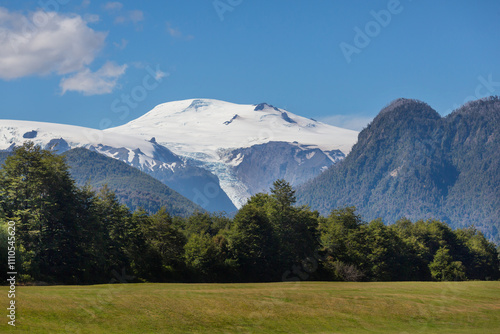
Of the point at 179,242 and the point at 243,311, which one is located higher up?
the point at 179,242

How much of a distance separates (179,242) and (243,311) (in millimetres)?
60614

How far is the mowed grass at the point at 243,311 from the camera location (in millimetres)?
45219

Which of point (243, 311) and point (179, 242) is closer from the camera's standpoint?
point (243, 311)

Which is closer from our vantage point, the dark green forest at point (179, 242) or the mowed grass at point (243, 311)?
the mowed grass at point (243, 311)

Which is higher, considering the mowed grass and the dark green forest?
the dark green forest

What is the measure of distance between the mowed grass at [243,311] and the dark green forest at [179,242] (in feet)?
70.5

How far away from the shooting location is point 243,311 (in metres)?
54.2

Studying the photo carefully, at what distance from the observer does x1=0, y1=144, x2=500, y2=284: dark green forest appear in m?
83.4

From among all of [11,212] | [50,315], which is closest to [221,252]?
[11,212]

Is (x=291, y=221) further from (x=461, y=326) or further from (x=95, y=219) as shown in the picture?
(x=461, y=326)

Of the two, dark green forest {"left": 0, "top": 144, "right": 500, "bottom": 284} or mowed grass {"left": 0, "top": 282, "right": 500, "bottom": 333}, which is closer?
mowed grass {"left": 0, "top": 282, "right": 500, "bottom": 333}

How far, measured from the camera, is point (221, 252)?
371 feet

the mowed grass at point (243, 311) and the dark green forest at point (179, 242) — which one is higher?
the dark green forest at point (179, 242)

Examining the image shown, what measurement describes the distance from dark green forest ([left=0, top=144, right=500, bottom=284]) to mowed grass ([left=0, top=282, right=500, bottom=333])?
70.5ft
